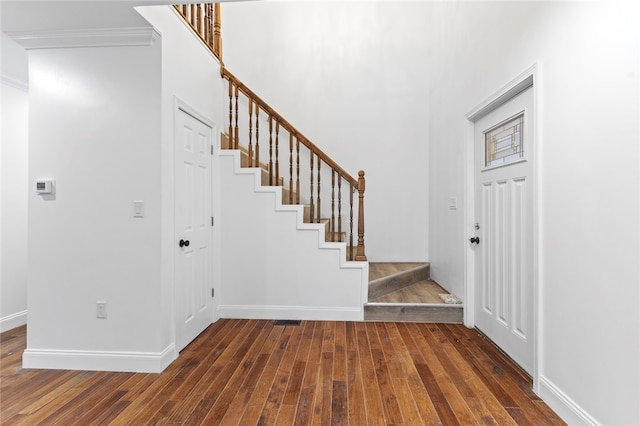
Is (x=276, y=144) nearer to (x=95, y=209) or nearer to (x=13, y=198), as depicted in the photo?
(x=95, y=209)

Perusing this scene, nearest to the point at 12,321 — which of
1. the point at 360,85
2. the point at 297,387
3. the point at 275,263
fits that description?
the point at 275,263

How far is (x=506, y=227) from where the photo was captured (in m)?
2.50

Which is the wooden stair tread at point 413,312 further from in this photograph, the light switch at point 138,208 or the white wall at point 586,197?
the light switch at point 138,208

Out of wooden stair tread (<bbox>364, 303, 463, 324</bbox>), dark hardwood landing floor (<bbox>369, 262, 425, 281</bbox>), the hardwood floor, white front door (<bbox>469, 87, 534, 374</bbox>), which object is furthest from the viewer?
dark hardwood landing floor (<bbox>369, 262, 425, 281</bbox>)

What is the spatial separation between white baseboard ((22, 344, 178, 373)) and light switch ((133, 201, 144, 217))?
1010 mm

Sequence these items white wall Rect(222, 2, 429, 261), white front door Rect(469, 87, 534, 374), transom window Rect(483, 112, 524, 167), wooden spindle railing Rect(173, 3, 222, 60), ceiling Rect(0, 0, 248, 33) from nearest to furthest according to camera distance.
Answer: ceiling Rect(0, 0, 248, 33)
white front door Rect(469, 87, 534, 374)
transom window Rect(483, 112, 524, 167)
wooden spindle railing Rect(173, 3, 222, 60)
white wall Rect(222, 2, 429, 261)

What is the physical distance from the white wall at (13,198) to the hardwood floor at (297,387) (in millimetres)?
469

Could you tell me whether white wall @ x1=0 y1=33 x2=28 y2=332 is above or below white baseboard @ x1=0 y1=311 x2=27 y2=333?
above

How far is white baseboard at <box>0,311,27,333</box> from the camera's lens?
3.06 metres

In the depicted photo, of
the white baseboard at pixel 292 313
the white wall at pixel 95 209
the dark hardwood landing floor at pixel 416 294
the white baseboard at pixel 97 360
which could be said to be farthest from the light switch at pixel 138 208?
the dark hardwood landing floor at pixel 416 294

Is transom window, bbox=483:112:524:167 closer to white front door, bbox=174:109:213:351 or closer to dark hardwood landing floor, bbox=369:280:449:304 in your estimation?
dark hardwood landing floor, bbox=369:280:449:304

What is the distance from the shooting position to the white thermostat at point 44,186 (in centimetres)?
234

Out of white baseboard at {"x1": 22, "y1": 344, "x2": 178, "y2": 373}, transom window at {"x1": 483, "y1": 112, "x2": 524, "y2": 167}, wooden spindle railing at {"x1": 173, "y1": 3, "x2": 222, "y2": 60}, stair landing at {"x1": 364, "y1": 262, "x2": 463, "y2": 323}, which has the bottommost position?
white baseboard at {"x1": 22, "y1": 344, "x2": 178, "y2": 373}

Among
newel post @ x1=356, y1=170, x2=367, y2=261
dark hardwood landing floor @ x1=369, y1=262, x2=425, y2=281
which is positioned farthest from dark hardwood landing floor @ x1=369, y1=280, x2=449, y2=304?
newel post @ x1=356, y1=170, x2=367, y2=261
